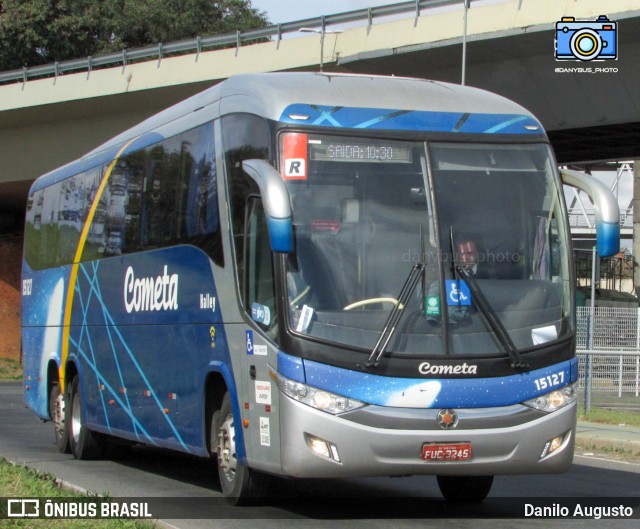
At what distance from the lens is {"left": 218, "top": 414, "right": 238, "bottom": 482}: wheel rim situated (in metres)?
10.3

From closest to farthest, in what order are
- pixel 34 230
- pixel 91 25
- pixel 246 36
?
pixel 34 230
pixel 246 36
pixel 91 25

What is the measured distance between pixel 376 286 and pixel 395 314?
271 mm

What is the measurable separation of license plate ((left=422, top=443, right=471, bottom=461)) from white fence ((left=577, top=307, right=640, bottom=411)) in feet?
47.7

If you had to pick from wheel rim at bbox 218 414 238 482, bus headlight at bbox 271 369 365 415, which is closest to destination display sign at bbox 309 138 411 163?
bus headlight at bbox 271 369 365 415

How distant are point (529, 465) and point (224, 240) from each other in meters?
3.17

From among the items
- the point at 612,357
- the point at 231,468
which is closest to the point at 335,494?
the point at 231,468

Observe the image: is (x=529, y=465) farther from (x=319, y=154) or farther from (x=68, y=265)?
(x=68, y=265)

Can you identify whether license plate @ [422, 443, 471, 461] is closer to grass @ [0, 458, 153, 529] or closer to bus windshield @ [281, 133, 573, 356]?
bus windshield @ [281, 133, 573, 356]

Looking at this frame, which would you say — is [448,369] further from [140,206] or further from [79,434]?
[79,434]

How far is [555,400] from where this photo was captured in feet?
31.0

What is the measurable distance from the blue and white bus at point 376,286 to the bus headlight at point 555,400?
1 cm

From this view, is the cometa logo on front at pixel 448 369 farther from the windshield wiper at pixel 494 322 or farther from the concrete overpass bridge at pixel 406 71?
the concrete overpass bridge at pixel 406 71

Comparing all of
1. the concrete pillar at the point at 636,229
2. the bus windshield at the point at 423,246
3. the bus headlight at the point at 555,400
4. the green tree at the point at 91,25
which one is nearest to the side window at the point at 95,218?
the bus windshield at the point at 423,246

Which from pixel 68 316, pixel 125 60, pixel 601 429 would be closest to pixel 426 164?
pixel 68 316
